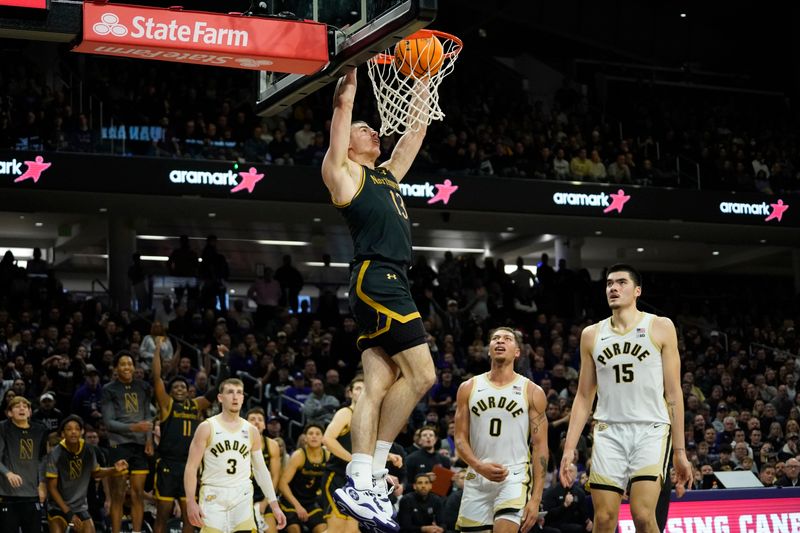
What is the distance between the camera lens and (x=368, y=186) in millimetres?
6527

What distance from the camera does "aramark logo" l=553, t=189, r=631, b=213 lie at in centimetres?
2333

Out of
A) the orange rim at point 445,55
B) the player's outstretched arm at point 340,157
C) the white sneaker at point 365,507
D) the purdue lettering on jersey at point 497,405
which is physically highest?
the orange rim at point 445,55

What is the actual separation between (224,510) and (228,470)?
378 mm

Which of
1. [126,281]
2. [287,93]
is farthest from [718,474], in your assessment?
[126,281]

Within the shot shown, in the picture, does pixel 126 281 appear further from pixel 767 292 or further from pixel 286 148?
pixel 767 292

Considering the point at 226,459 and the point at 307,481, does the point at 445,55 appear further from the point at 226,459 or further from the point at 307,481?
the point at 307,481

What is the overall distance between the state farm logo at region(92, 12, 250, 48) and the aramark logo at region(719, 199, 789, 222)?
19.4 meters

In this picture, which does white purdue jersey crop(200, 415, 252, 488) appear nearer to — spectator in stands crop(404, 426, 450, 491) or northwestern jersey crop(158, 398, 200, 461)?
northwestern jersey crop(158, 398, 200, 461)

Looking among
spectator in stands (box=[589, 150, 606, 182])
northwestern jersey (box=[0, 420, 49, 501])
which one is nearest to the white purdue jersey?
northwestern jersey (box=[0, 420, 49, 501])

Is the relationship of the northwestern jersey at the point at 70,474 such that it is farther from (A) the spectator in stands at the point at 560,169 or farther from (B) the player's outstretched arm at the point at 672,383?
(A) the spectator in stands at the point at 560,169

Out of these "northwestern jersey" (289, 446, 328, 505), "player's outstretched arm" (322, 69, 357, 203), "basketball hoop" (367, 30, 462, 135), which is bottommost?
"northwestern jersey" (289, 446, 328, 505)

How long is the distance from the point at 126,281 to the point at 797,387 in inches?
560

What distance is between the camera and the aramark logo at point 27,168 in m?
19.1

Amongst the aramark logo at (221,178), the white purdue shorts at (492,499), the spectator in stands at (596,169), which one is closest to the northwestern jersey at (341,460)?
the white purdue shorts at (492,499)
